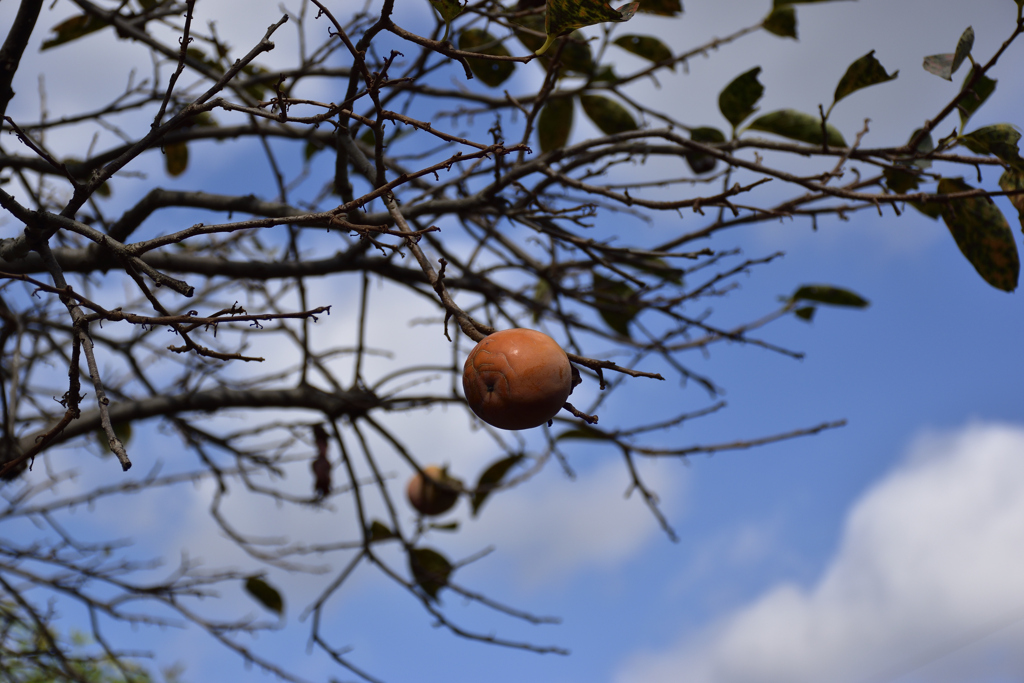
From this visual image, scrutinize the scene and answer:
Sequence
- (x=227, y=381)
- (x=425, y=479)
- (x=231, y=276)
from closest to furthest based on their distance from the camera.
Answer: (x=231, y=276) → (x=425, y=479) → (x=227, y=381)

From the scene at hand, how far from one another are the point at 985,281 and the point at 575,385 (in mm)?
1105

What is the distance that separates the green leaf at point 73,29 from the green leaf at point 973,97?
9.03 feet

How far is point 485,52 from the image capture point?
8.66 feet

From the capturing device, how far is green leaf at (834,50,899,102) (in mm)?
1849

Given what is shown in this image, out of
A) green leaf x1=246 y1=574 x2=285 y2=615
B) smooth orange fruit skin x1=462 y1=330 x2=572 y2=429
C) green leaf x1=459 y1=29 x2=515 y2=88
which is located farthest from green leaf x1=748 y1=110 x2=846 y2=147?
green leaf x1=246 y1=574 x2=285 y2=615

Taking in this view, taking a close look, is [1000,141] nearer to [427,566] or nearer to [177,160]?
[427,566]

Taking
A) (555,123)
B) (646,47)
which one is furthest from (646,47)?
(555,123)

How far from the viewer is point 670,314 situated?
2.69 meters

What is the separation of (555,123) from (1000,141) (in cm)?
152

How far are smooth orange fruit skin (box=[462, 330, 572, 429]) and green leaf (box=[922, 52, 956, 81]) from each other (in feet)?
3.51

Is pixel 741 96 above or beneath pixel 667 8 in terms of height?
beneath

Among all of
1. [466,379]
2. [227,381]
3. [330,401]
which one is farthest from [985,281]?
[227,381]

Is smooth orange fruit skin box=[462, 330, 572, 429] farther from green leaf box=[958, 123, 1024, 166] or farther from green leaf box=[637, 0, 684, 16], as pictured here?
green leaf box=[637, 0, 684, 16]

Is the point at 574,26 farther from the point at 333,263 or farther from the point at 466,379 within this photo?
the point at 333,263
